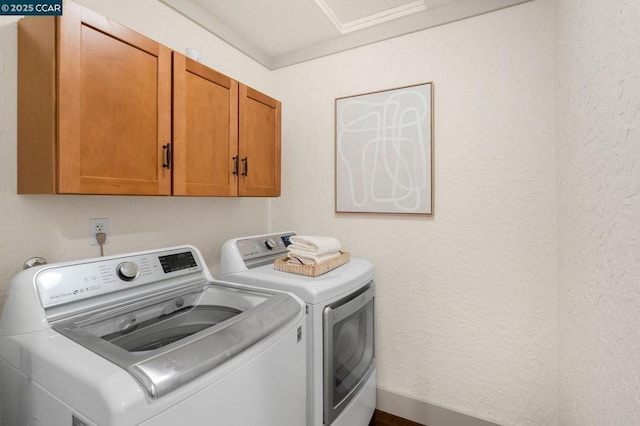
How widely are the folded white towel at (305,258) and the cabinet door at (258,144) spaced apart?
496 mm

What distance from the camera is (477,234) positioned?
176cm

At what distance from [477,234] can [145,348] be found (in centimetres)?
173

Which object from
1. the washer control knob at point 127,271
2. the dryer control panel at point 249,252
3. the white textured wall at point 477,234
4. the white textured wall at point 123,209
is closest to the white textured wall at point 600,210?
the white textured wall at point 477,234

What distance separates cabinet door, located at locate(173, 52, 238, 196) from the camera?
139 centimetres

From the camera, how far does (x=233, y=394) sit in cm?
88

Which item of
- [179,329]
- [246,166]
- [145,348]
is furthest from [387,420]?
[246,166]

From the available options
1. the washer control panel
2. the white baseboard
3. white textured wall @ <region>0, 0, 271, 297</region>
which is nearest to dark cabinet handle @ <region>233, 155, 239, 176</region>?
white textured wall @ <region>0, 0, 271, 297</region>

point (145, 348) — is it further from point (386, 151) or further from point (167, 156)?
point (386, 151)

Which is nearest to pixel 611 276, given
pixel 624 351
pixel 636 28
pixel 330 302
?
pixel 624 351

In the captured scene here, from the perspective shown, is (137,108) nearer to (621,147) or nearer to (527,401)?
(621,147)

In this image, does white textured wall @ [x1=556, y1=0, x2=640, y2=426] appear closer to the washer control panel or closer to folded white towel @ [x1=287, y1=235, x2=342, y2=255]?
folded white towel @ [x1=287, y1=235, x2=342, y2=255]

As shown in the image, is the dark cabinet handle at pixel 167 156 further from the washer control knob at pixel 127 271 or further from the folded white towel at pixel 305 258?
the folded white towel at pixel 305 258

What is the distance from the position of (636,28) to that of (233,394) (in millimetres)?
1383

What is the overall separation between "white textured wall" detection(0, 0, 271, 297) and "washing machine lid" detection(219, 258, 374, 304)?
462 mm
